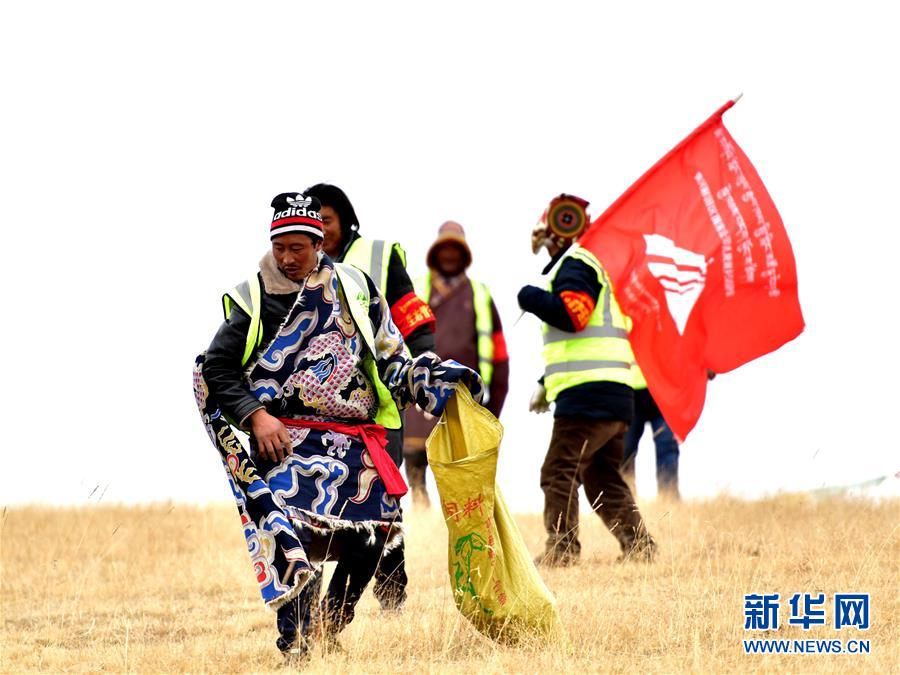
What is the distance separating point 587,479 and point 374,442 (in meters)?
3.16

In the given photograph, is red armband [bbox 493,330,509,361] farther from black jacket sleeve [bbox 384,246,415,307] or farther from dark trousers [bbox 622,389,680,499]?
black jacket sleeve [bbox 384,246,415,307]

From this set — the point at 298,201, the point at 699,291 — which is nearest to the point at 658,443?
the point at 699,291

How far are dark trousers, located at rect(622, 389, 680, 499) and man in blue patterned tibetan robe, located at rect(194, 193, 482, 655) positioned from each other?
651cm

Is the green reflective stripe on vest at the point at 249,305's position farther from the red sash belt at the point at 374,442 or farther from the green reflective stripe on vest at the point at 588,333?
the green reflective stripe on vest at the point at 588,333

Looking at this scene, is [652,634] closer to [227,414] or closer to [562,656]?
[562,656]

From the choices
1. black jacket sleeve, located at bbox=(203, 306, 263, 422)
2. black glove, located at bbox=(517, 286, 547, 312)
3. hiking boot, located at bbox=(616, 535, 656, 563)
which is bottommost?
hiking boot, located at bbox=(616, 535, 656, 563)

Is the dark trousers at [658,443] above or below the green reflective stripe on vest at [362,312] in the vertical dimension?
below

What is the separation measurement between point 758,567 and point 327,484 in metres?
3.28

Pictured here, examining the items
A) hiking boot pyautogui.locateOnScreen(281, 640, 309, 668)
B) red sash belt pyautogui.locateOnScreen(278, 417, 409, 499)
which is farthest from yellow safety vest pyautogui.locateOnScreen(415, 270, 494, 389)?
hiking boot pyautogui.locateOnScreen(281, 640, 309, 668)

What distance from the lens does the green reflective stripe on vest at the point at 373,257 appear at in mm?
7629

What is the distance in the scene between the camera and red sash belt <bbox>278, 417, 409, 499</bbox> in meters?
6.02

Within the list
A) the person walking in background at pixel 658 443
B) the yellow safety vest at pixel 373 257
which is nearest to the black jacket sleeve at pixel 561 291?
the yellow safety vest at pixel 373 257

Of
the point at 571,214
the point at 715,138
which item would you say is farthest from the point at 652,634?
the point at 715,138

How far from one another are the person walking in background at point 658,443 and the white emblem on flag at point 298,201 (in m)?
6.69
